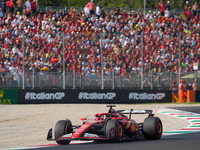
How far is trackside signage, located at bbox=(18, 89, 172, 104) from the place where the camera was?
80.6ft

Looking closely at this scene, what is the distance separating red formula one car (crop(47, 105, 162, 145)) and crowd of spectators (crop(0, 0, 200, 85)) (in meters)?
12.6

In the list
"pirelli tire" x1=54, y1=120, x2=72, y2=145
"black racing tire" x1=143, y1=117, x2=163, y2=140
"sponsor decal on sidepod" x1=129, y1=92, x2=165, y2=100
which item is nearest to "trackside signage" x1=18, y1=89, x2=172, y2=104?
"sponsor decal on sidepod" x1=129, y1=92, x2=165, y2=100

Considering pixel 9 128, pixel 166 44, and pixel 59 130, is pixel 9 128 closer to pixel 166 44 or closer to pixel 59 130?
pixel 59 130

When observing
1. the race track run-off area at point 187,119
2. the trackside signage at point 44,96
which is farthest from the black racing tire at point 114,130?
the trackside signage at point 44,96

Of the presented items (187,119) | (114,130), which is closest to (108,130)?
(114,130)

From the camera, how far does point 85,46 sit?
23031 millimetres

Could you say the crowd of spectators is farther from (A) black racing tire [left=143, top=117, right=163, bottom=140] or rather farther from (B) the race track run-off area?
(A) black racing tire [left=143, top=117, right=163, bottom=140]

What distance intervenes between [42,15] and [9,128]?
13.3 metres

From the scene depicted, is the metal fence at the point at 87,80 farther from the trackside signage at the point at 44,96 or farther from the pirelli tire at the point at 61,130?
the pirelli tire at the point at 61,130

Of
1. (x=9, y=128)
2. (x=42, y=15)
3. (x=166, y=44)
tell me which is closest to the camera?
(x=9, y=128)

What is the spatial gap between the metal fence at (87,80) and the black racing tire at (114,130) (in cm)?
1364

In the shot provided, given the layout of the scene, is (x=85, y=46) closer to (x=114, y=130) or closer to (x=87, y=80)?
(x=87, y=80)

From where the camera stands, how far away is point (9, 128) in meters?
14.7

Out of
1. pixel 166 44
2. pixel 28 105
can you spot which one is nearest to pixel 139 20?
pixel 166 44
